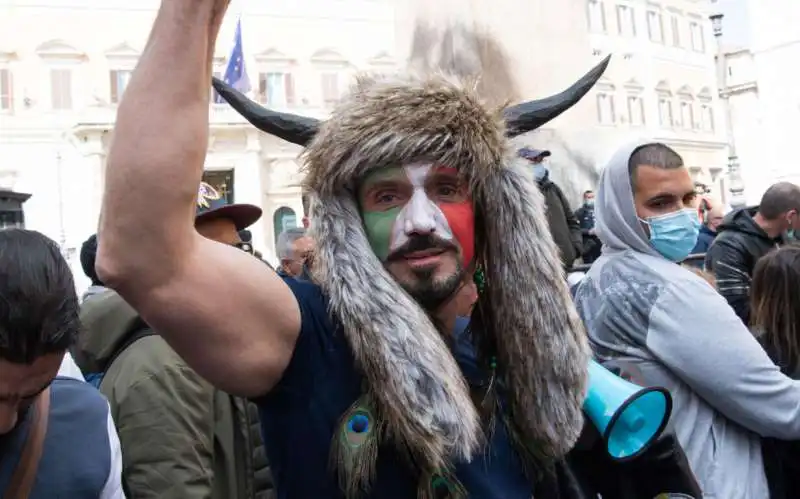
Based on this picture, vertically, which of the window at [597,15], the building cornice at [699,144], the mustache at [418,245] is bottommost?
the mustache at [418,245]

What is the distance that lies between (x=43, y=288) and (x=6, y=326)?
0.10m

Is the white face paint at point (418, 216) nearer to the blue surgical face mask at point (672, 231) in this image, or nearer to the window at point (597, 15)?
the blue surgical face mask at point (672, 231)

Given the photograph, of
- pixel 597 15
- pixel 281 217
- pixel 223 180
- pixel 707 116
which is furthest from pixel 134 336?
pixel 707 116

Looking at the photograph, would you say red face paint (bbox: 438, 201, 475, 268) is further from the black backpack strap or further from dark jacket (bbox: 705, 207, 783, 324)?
dark jacket (bbox: 705, 207, 783, 324)

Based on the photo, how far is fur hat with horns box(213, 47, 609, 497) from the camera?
1396mm

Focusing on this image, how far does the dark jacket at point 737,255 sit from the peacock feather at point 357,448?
3.58 meters

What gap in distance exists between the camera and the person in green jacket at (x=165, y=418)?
233 centimetres

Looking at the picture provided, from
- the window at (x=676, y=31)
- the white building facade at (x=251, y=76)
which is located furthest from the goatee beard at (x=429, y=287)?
the window at (x=676, y=31)

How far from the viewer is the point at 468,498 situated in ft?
4.72

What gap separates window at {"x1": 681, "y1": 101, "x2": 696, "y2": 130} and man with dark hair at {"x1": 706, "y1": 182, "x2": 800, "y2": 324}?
1334 inches

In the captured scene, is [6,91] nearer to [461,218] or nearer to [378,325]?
[461,218]

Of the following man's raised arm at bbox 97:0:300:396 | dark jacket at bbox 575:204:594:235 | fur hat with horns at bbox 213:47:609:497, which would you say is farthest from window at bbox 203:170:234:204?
man's raised arm at bbox 97:0:300:396

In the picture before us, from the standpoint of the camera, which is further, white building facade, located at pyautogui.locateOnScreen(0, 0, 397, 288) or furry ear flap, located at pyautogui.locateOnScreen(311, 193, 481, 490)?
white building facade, located at pyautogui.locateOnScreen(0, 0, 397, 288)

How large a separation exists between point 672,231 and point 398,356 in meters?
1.46
